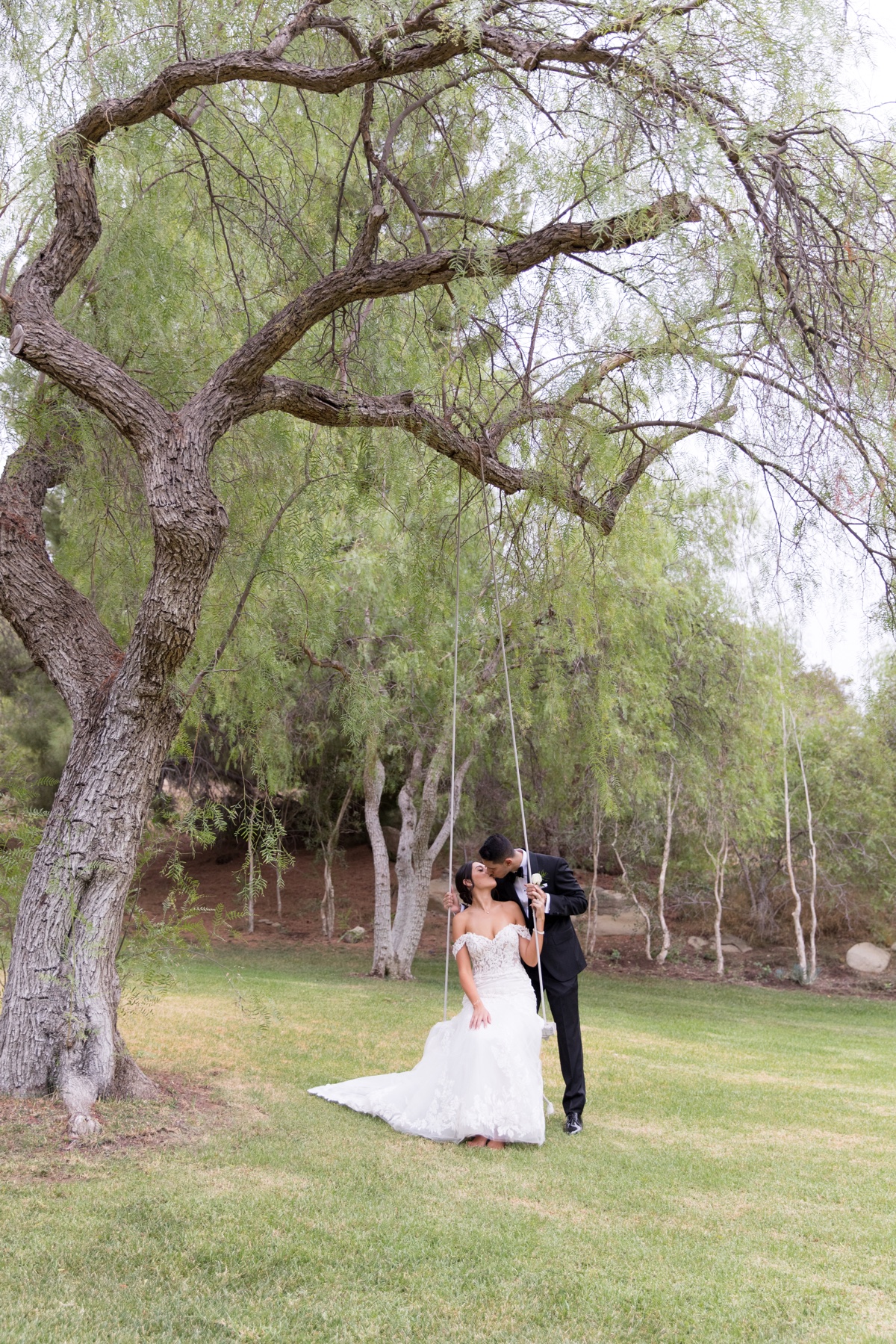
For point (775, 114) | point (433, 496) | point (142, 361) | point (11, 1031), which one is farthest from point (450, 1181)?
point (142, 361)

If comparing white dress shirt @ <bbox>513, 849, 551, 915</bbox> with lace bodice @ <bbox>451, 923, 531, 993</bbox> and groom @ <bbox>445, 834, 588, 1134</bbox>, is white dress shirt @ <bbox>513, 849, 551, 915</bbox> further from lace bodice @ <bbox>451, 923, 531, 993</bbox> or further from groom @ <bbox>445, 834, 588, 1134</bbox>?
lace bodice @ <bbox>451, 923, 531, 993</bbox>

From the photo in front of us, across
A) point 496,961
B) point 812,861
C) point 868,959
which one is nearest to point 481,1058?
point 496,961

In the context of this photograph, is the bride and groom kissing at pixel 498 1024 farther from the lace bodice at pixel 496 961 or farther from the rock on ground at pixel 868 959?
the rock on ground at pixel 868 959

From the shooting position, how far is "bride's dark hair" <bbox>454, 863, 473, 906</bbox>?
5.80 meters

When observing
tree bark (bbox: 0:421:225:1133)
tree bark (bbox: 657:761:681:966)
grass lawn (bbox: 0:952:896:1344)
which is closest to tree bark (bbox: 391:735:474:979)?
tree bark (bbox: 657:761:681:966)

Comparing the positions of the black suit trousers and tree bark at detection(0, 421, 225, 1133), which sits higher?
tree bark at detection(0, 421, 225, 1133)

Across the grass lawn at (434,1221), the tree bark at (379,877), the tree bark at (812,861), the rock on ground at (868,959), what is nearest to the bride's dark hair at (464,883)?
the grass lawn at (434,1221)

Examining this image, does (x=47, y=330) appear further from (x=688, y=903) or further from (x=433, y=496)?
(x=688, y=903)

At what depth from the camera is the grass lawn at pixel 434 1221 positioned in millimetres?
2820

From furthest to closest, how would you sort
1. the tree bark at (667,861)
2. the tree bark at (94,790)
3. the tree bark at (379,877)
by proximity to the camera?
A: 1. the tree bark at (667,861)
2. the tree bark at (379,877)
3. the tree bark at (94,790)

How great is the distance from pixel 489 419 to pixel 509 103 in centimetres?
151

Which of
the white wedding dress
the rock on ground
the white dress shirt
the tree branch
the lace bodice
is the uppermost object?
the tree branch

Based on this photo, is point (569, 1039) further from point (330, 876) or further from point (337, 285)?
point (330, 876)

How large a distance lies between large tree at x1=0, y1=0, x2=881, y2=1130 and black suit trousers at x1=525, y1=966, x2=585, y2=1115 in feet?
7.14
